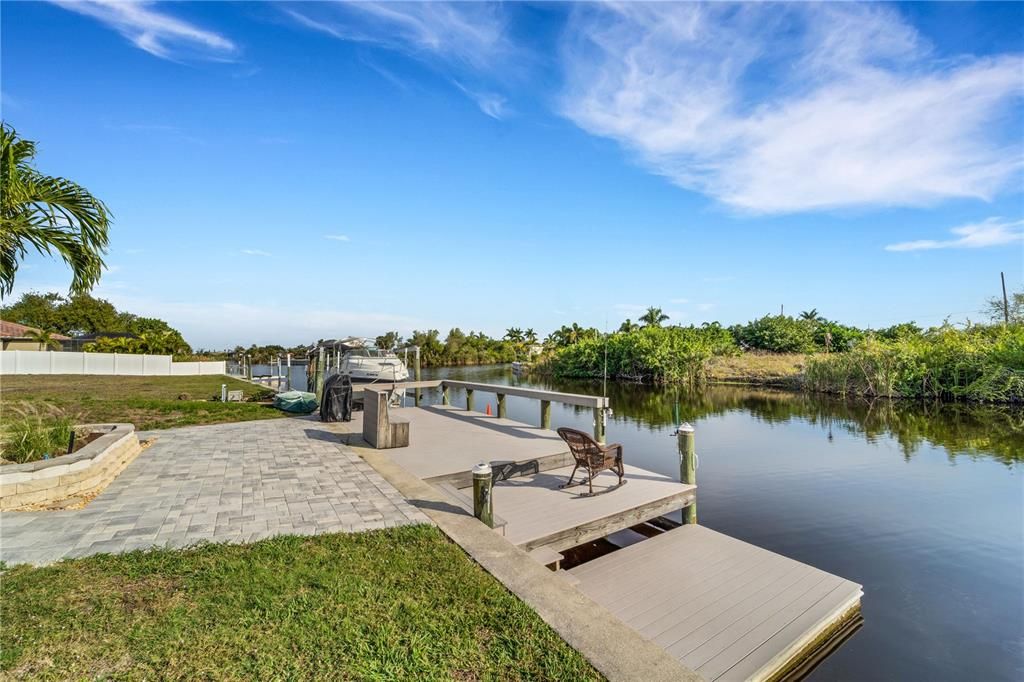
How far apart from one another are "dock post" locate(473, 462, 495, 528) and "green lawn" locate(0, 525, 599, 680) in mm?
861

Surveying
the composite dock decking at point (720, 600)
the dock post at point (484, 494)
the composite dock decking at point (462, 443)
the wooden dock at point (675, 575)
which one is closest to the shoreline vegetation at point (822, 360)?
the composite dock decking at point (462, 443)

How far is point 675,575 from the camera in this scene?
476 centimetres

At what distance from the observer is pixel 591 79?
10750 mm

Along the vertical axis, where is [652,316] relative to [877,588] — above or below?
above

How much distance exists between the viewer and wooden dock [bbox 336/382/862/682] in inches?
145

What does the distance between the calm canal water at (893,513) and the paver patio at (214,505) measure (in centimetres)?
452

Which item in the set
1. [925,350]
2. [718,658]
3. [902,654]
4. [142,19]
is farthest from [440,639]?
[925,350]

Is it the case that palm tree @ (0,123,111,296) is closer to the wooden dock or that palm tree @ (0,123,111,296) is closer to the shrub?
the wooden dock

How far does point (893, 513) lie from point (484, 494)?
762 cm

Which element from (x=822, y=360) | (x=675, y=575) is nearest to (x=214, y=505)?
(x=675, y=575)

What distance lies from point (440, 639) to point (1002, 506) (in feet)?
34.5

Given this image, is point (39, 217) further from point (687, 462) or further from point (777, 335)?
point (777, 335)

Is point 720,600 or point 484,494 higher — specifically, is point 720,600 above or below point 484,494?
below

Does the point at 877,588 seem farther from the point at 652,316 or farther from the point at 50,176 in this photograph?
the point at 652,316
